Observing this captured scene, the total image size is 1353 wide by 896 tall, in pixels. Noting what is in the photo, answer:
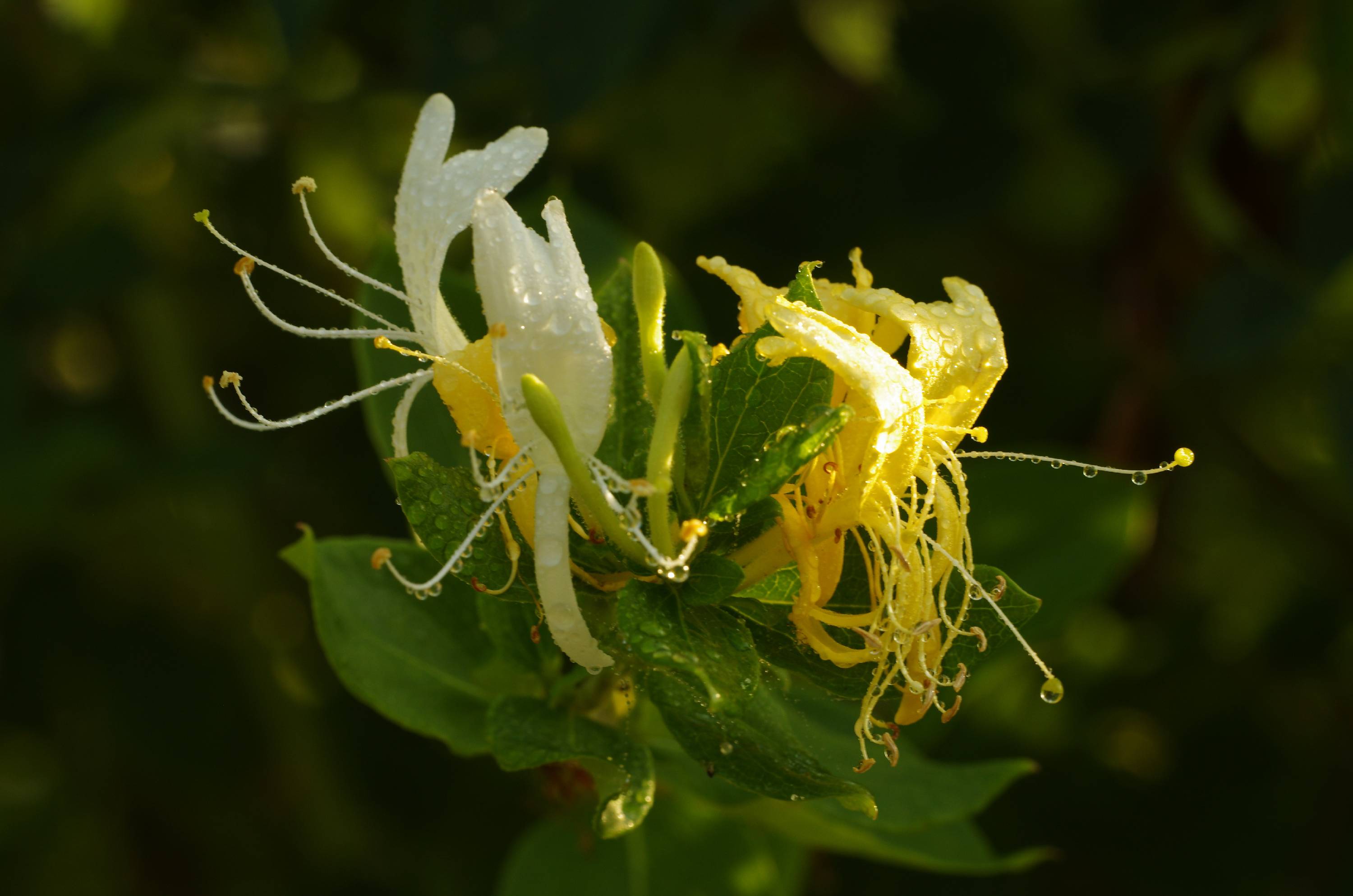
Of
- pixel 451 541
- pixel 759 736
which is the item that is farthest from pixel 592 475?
pixel 759 736

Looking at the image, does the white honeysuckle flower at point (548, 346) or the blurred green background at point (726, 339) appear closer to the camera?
the white honeysuckle flower at point (548, 346)

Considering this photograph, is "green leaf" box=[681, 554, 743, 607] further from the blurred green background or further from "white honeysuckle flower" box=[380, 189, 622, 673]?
the blurred green background

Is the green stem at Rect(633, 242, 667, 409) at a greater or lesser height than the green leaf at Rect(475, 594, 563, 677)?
greater

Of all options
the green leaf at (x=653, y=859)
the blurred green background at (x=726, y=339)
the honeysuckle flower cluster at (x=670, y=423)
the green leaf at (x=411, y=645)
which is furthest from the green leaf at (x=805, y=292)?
the blurred green background at (x=726, y=339)

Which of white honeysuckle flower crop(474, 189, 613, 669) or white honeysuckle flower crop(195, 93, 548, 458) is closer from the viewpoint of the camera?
white honeysuckle flower crop(474, 189, 613, 669)

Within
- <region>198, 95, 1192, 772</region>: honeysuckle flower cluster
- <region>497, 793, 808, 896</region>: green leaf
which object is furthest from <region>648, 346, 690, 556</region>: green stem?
<region>497, 793, 808, 896</region>: green leaf

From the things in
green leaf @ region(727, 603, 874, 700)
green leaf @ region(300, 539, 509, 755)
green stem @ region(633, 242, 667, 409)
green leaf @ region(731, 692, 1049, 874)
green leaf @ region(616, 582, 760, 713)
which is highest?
green stem @ region(633, 242, 667, 409)

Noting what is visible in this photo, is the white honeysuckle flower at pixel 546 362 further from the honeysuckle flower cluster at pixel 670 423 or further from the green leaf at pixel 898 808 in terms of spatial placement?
the green leaf at pixel 898 808
